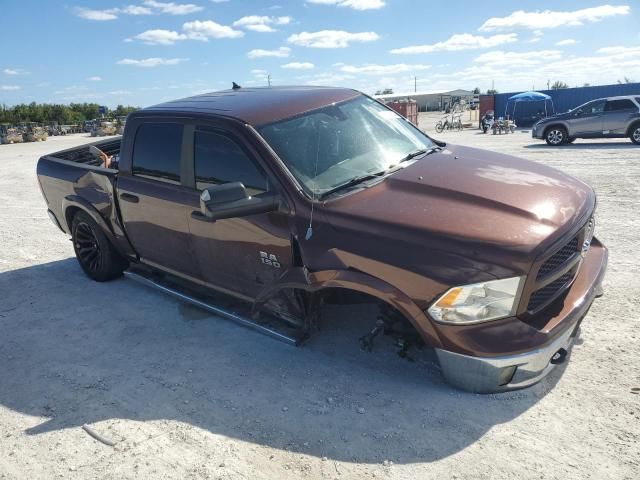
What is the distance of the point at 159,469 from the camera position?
2697mm

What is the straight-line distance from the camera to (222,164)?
372 centimetres

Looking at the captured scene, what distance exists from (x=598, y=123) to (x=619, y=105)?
31.0 inches

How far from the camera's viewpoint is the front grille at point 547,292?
2.79 m

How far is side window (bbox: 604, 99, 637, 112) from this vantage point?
1598 centimetres

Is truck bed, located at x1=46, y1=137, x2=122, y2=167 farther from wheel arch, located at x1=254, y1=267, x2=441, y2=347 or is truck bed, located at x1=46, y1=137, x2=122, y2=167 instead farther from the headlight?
the headlight

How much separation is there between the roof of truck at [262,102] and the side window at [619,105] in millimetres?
15168

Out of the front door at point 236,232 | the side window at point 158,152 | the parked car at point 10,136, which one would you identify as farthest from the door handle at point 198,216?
the parked car at point 10,136

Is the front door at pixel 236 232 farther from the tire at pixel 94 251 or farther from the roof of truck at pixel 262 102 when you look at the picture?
the tire at pixel 94 251

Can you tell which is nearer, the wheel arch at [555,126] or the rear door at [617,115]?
the rear door at [617,115]

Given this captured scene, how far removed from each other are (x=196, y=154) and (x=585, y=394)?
3161mm

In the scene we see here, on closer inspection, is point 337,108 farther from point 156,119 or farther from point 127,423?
point 127,423

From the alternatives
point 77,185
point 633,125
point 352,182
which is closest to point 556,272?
point 352,182

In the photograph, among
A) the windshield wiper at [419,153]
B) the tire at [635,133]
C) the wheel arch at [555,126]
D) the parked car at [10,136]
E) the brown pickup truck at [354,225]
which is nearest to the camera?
the brown pickup truck at [354,225]

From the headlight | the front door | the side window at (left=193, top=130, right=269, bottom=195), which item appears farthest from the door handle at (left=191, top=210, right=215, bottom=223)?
the headlight
